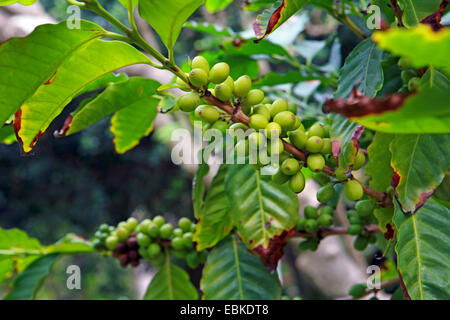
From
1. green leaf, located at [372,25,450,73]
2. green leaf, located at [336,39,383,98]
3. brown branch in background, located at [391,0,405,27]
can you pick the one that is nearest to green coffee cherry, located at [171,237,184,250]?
green leaf, located at [336,39,383,98]

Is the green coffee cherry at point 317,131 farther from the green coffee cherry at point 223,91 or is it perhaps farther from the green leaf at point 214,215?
the green leaf at point 214,215

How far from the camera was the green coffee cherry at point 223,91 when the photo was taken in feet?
1.72

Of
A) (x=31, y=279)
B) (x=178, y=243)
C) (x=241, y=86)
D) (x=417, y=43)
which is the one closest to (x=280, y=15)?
(x=241, y=86)

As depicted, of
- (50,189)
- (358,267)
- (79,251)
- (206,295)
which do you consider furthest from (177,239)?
(50,189)

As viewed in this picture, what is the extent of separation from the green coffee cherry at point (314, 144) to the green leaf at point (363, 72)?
4.6 inches

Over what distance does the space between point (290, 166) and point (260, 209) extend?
0.17 meters

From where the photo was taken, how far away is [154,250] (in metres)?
0.93

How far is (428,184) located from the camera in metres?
0.56

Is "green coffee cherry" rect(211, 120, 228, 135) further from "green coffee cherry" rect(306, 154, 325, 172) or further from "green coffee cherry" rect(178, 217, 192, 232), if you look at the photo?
"green coffee cherry" rect(178, 217, 192, 232)

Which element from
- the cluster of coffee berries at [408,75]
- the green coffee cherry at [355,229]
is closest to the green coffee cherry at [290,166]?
the cluster of coffee berries at [408,75]

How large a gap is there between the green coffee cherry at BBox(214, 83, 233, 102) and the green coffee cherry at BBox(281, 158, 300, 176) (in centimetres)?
11

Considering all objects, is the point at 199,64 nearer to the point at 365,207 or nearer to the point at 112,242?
the point at 365,207

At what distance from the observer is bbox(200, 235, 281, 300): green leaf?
80cm
